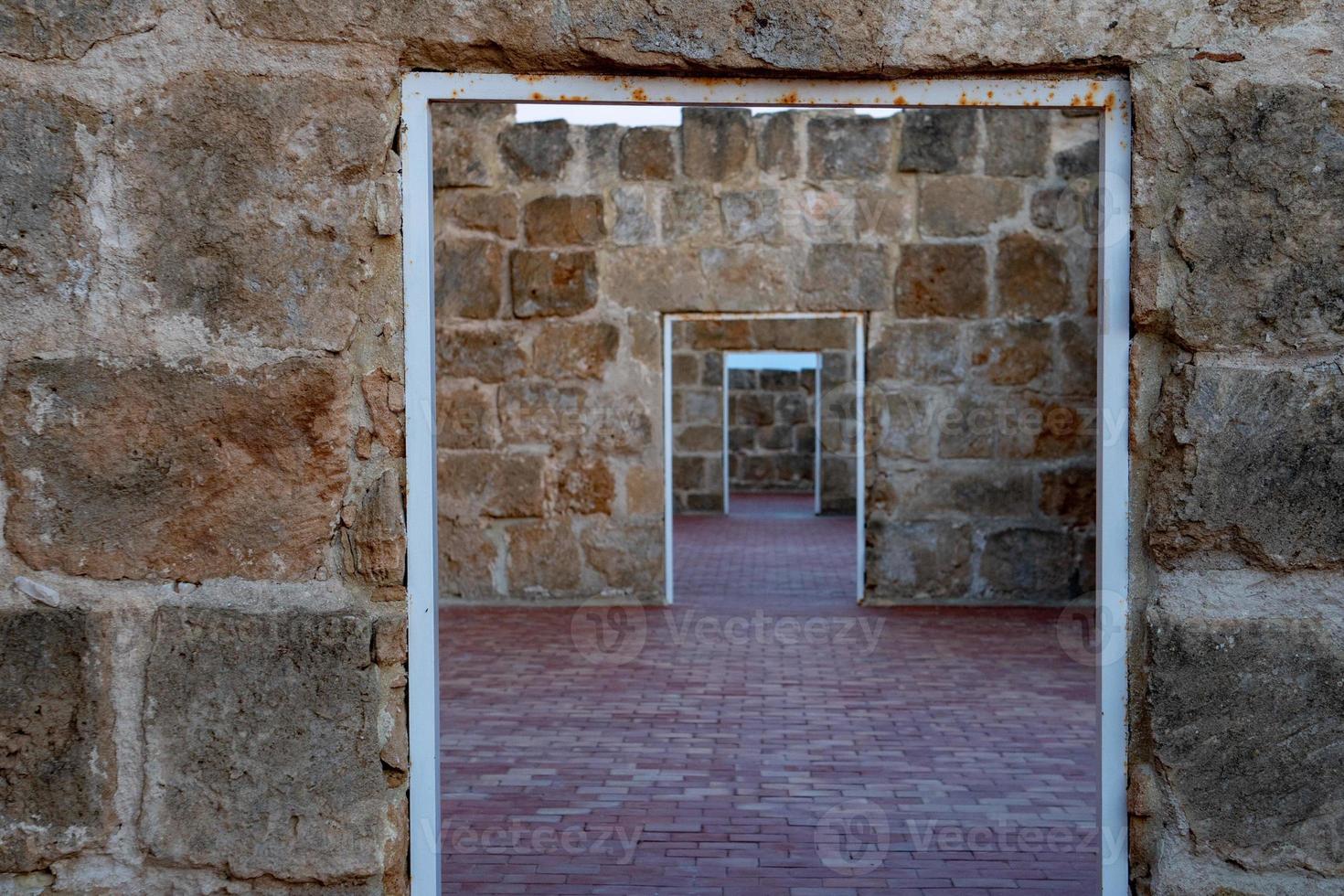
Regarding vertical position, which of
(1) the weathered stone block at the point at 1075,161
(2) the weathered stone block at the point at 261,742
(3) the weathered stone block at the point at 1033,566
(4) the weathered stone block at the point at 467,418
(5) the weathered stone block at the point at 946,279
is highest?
(1) the weathered stone block at the point at 1075,161

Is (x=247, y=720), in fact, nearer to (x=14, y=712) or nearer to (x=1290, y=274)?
(x=14, y=712)

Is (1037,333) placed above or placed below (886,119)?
below

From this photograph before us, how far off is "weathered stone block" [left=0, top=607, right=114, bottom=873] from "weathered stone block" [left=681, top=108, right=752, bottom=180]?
19.8ft

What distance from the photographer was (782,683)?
5527mm

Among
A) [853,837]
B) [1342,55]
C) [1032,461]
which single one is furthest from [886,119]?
[1342,55]

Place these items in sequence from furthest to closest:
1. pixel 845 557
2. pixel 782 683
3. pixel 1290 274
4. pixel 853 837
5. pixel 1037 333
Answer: pixel 845 557, pixel 1037 333, pixel 782 683, pixel 853 837, pixel 1290 274

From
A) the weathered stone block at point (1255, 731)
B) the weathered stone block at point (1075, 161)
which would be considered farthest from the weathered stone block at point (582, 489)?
the weathered stone block at point (1255, 731)

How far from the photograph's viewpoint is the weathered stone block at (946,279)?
7496 millimetres

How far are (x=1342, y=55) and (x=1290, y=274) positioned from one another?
13.7 inches

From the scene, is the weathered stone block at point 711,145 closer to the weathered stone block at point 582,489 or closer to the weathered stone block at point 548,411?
the weathered stone block at point 548,411

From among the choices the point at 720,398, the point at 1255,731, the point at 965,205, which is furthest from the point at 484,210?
the point at 720,398

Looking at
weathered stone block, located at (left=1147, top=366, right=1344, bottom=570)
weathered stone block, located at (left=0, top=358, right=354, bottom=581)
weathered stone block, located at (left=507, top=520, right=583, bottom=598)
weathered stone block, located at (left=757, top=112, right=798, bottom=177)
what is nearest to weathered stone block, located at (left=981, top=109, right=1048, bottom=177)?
weathered stone block, located at (left=757, top=112, right=798, bottom=177)

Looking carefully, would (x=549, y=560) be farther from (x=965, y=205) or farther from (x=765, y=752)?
(x=765, y=752)

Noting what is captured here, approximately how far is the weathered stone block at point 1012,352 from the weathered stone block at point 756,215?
1.34 meters
